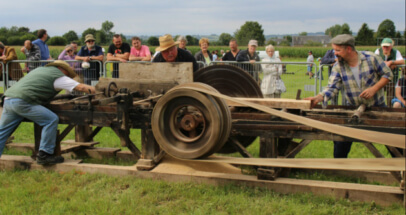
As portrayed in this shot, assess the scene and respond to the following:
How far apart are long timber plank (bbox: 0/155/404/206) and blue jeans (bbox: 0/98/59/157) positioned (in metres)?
0.35

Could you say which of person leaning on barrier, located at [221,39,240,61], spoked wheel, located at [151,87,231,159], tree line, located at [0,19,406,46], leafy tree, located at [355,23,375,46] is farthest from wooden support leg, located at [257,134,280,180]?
leafy tree, located at [355,23,375,46]

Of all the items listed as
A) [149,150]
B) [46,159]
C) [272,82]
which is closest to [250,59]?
[272,82]

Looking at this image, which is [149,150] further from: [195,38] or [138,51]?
[195,38]

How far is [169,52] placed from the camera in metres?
5.84

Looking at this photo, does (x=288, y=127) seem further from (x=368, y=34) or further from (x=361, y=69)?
(x=368, y=34)

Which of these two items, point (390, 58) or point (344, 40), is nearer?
point (344, 40)

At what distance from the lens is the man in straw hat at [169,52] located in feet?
18.8

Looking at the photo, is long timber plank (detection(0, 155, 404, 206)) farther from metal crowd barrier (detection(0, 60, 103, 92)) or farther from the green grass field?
metal crowd barrier (detection(0, 60, 103, 92))

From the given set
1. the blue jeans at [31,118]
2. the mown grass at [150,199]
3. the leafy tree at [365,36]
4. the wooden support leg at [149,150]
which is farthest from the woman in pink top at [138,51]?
the leafy tree at [365,36]

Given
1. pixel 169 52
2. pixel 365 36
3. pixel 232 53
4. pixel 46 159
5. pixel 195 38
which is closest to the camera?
pixel 46 159

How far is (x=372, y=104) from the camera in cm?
471

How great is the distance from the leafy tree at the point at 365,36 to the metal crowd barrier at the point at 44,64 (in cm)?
6668

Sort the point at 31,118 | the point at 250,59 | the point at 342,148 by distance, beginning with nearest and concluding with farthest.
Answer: the point at 342,148 < the point at 31,118 < the point at 250,59

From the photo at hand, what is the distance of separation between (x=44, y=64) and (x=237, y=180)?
7089 millimetres
